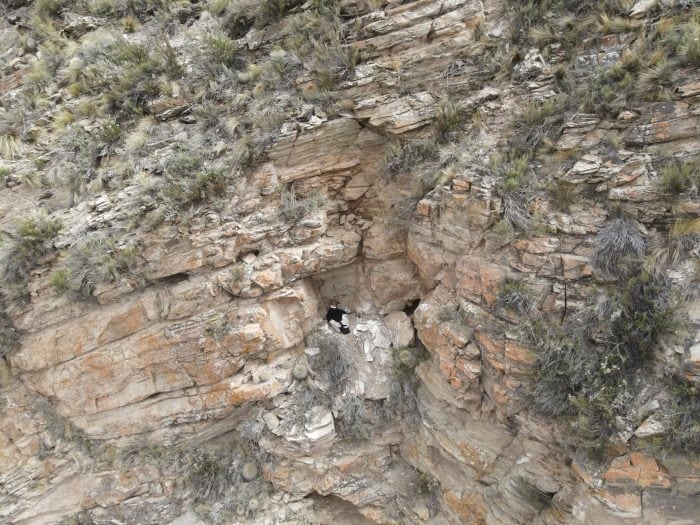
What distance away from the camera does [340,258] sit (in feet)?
20.7

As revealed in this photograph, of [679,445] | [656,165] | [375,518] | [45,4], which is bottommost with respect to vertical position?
[375,518]

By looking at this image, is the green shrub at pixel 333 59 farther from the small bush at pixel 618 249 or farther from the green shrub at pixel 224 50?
the small bush at pixel 618 249

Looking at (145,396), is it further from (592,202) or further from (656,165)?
(656,165)

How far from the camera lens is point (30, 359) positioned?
601 cm

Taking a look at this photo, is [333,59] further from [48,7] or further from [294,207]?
[48,7]

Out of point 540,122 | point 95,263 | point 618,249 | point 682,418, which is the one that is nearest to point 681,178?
point 618,249

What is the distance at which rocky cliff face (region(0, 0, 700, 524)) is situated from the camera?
4492mm

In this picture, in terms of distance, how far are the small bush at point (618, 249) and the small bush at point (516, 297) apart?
0.77 meters

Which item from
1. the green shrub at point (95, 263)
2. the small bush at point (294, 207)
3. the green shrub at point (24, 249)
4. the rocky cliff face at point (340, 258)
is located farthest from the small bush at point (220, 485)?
the small bush at point (294, 207)

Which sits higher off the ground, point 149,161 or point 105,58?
point 105,58

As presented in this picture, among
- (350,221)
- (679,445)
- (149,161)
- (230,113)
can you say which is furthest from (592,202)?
(149,161)

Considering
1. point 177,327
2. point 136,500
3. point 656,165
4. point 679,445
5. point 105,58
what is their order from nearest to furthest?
point 679,445 < point 656,165 < point 177,327 < point 136,500 < point 105,58

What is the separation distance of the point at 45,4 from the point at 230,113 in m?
5.35

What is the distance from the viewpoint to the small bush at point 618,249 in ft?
13.6
